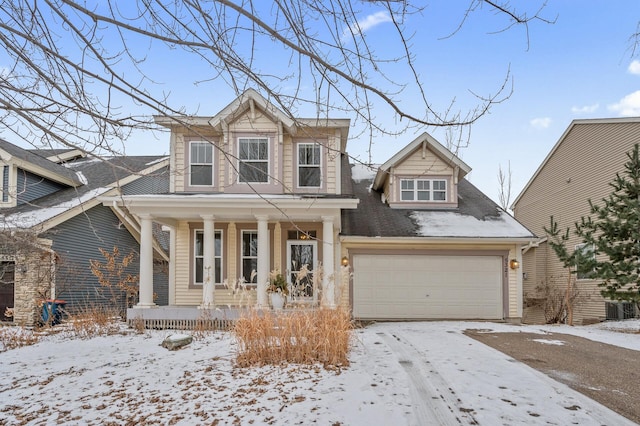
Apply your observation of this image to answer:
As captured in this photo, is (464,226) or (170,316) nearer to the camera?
(170,316)

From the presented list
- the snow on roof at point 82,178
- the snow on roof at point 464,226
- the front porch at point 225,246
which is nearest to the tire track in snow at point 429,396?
the front porch at point 225,246

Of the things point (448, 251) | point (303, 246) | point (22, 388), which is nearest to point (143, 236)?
point (303, 246)

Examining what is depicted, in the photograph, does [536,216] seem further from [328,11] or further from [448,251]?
[328,11]

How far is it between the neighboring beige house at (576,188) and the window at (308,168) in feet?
21.4

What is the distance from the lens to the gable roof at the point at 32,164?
12875mm

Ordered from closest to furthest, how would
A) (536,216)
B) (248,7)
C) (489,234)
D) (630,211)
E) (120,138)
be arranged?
(248,7), (120,138), (630,211), (489,234), (536,216)

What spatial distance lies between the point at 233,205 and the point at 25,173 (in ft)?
19.8

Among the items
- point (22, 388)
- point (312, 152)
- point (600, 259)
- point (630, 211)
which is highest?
point (312, 152)

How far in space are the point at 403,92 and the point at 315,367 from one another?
405 cm

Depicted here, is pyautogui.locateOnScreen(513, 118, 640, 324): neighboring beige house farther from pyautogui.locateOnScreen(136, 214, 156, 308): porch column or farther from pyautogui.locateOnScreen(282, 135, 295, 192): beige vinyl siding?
pyautogui.locateOnScreen(136, 214, 156, 308): porch column

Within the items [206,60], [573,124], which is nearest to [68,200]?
[206,60]

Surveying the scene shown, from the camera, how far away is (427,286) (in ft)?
42.0

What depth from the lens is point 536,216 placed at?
765 inches

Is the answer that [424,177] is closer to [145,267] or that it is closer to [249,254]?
[249,254]
